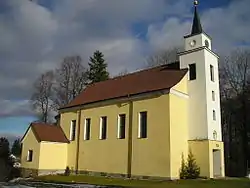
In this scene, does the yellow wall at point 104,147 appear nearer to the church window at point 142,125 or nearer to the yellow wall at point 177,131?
the church window at point 142,125

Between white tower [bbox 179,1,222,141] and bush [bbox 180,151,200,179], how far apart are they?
204 cm

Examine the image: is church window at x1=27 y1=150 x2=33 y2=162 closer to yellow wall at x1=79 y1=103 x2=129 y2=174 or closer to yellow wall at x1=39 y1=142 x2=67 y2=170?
yellow wall at x1=39 y1=142 x2=67 y2=170

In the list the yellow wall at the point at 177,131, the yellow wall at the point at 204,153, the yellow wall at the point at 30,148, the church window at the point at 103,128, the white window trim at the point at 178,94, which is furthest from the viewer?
the yellow wall at the point at 30,148

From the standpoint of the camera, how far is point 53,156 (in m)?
34.0

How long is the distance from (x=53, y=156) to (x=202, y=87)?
1743 cm

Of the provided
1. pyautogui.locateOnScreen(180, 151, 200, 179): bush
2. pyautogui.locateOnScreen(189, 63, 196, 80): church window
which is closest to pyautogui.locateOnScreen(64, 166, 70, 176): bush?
pyautogui.locateOnScreen(180, 151, 200, 179): bush

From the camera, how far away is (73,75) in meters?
52.0

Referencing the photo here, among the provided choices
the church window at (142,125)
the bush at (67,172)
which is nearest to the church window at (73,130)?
the bush at (67,172)

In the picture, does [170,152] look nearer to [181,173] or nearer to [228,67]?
[181,173]

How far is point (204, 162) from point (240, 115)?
18.8m

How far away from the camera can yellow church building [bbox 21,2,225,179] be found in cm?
2694

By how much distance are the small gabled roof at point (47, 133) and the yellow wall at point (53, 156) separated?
20.7 inches

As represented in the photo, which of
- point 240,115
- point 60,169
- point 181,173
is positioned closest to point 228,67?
point 240,115

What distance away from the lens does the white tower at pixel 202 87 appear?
27.9 meters
